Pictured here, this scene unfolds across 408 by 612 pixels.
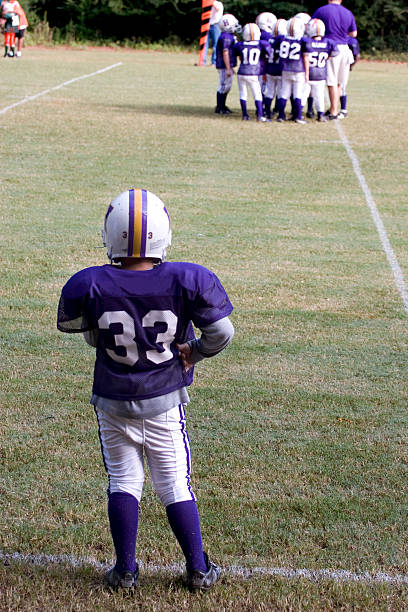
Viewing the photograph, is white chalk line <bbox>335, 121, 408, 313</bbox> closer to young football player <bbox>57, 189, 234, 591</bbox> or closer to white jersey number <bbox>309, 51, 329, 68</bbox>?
white jersey number <bbox>309, 51, 329, 68</bbox>

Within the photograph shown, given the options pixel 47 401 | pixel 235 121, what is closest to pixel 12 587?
pixel 47 401

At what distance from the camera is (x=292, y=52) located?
16.0 meters

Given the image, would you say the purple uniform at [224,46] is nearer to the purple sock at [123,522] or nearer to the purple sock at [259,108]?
the purple sock at [259,108]

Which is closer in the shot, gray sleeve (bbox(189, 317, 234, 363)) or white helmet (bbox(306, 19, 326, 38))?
gray sleeve (bbox(189, 317, 234, 363))

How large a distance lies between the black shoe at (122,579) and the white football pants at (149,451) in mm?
292

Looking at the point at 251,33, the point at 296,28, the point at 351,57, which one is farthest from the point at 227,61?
the point at 351,57

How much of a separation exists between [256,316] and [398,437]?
6.84 feet

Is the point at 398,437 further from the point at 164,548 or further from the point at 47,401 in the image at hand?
the point at 47,401

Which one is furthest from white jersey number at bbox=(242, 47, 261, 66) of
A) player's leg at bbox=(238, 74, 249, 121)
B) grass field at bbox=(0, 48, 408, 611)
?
grass field at bbox=(0, 48, 408, 611)

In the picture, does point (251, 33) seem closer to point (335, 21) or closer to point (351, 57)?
point (335, 21)

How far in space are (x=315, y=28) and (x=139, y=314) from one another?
14458mm

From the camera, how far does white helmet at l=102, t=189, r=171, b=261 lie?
279cm

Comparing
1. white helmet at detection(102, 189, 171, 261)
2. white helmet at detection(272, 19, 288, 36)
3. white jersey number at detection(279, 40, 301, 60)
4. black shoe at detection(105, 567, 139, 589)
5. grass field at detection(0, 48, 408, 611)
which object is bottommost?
grass field at detection(0, 48, 408, 611)

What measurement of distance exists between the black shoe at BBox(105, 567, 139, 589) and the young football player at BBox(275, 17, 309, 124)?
14.3 m
